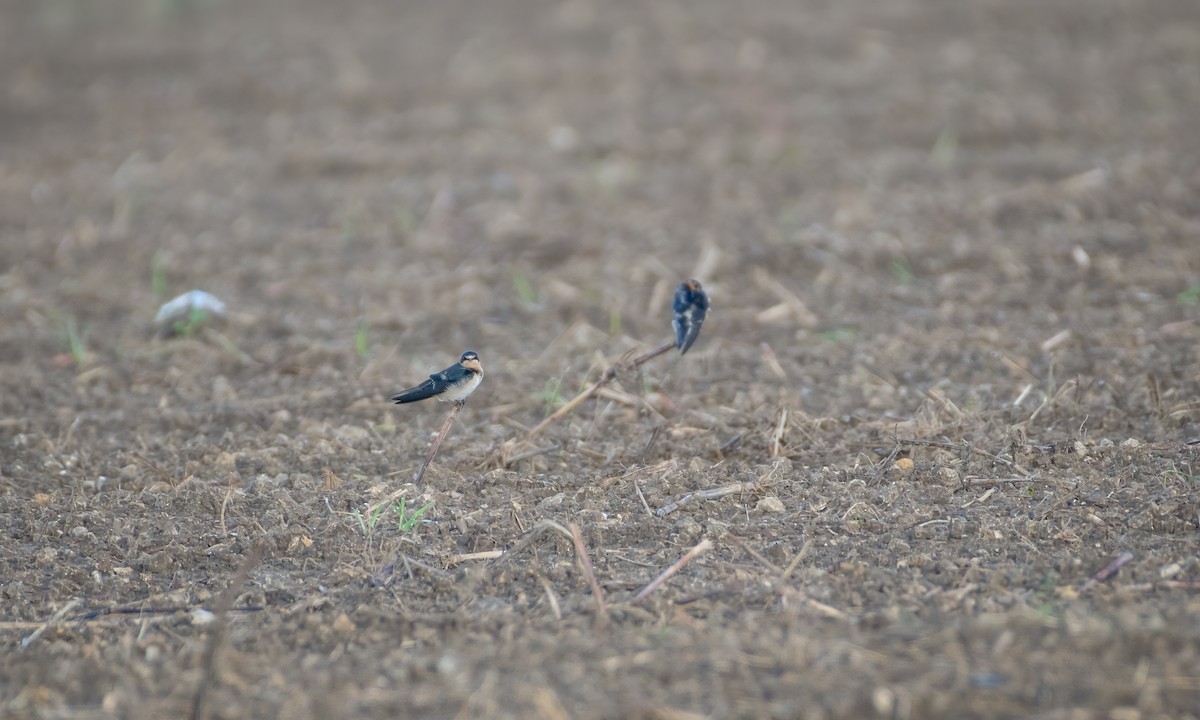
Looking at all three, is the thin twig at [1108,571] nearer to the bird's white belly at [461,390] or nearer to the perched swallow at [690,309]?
the perched swallow at [690,309]

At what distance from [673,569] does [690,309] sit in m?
0.76

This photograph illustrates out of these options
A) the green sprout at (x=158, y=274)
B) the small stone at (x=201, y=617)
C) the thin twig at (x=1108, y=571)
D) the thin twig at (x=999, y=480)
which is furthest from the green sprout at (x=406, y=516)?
the green sprout at (x=158, y=274)

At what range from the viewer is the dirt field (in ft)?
7.57

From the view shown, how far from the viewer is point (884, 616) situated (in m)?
2.38

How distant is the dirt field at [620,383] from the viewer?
7.57 ft

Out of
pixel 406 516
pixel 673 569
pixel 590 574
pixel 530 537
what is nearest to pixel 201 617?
pixel 406 516

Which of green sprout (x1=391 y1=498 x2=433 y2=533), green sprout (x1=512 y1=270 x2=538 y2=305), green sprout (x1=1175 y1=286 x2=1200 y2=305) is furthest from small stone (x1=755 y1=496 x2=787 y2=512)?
green sprout (x1=1175 y1=286 x2=1200 y2=305)

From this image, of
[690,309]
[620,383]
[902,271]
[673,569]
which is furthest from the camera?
[902,271]

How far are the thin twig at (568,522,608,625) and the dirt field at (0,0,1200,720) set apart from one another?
0.02 meters

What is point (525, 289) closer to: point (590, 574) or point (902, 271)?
point (902, 271)

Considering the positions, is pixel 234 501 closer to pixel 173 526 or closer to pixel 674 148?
pixel 173 526

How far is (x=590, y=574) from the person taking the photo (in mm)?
2537

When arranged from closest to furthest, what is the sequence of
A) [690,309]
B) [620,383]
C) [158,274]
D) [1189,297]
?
[690,309] < [620,383] < [1189,297] < [158,274]

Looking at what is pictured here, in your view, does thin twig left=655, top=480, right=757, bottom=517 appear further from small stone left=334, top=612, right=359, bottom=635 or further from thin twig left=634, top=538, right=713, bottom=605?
small stone left=334, top=612, right=359, bottom=635
